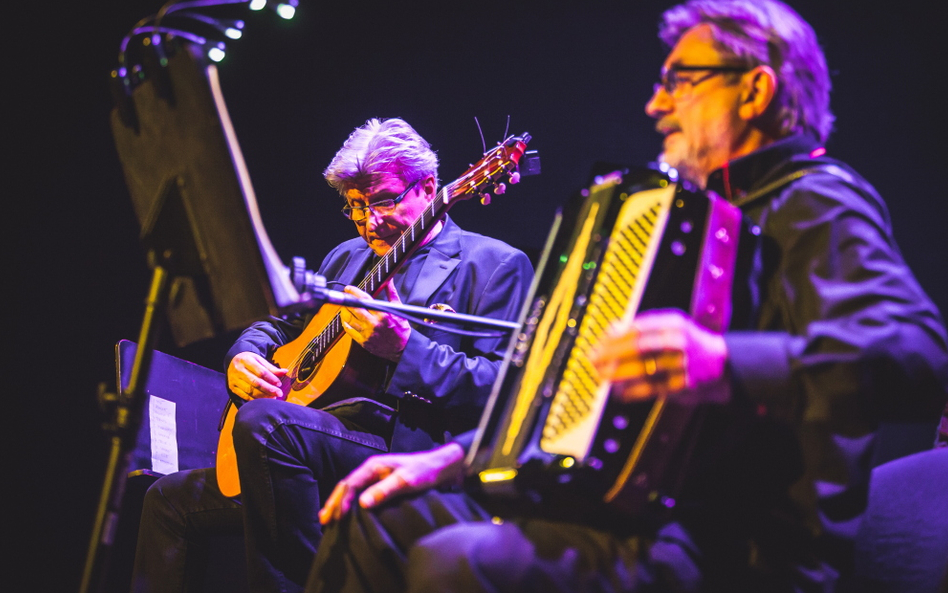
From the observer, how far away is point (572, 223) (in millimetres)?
1285

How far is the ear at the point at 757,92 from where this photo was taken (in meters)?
1.39

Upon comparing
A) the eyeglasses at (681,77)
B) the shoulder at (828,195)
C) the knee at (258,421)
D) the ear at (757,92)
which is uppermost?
the eyeglasses at (681,77)

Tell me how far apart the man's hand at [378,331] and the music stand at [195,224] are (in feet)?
2.26

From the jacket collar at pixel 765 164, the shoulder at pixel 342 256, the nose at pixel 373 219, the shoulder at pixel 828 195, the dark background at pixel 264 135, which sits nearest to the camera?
the shoulder at pixel 828 195

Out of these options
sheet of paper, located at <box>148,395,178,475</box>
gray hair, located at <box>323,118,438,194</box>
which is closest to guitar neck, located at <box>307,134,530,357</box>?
gray hair, located at <box>323,118,438,194</box>

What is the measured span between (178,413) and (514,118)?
72.8 inches

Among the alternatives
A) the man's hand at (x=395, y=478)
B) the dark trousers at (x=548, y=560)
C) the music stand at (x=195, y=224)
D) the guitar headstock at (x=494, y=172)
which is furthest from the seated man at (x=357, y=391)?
the dark trousers at (x=548, y=560)

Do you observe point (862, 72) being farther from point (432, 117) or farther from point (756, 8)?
point (432, 117)

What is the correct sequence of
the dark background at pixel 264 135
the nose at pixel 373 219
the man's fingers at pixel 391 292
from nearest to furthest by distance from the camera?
the man's fingers at pixel 391 292 < the nose at pixel 373 219 < the dark background at pixel 264 135

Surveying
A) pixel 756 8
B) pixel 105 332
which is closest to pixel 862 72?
pixel 756 8

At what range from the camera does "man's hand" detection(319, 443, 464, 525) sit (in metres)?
1.48

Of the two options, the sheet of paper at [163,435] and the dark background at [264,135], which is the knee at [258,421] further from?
the dark background at [264,135]

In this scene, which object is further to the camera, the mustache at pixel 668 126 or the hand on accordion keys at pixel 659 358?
the mustache at pixel 668 126

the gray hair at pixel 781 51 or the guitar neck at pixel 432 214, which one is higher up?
the gray hair at pixel 781 51
